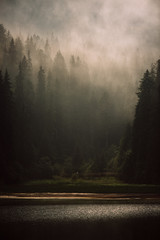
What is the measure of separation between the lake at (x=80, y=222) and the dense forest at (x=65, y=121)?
24355mm

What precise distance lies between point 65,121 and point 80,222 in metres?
95.1

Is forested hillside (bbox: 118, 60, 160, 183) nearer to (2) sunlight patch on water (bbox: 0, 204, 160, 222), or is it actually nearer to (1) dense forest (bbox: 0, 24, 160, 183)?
(1) dense forest (bbox: 0, 24, 160, 183)

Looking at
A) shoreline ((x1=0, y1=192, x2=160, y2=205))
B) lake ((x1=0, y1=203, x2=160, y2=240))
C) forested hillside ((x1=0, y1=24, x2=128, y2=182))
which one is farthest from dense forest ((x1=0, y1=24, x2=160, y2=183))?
lake ((x1=0, y1=203, x2=160, y2=240))

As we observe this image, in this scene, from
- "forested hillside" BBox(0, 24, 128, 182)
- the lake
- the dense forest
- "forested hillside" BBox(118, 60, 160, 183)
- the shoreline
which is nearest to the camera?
the lake

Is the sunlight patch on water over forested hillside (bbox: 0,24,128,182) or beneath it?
beneath

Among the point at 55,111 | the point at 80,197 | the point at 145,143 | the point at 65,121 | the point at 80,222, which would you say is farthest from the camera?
the point at 65,121

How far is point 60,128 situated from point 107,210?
8360cm

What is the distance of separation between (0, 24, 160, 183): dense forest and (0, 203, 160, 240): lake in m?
24.4

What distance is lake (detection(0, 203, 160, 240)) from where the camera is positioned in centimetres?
2103

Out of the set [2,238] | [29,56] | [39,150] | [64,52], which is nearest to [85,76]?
[64,52]

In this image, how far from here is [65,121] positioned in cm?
12062

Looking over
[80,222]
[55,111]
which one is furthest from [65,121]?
[80,222]

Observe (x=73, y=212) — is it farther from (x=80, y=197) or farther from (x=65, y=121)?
(x=65, y=121)

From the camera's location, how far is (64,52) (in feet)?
470
